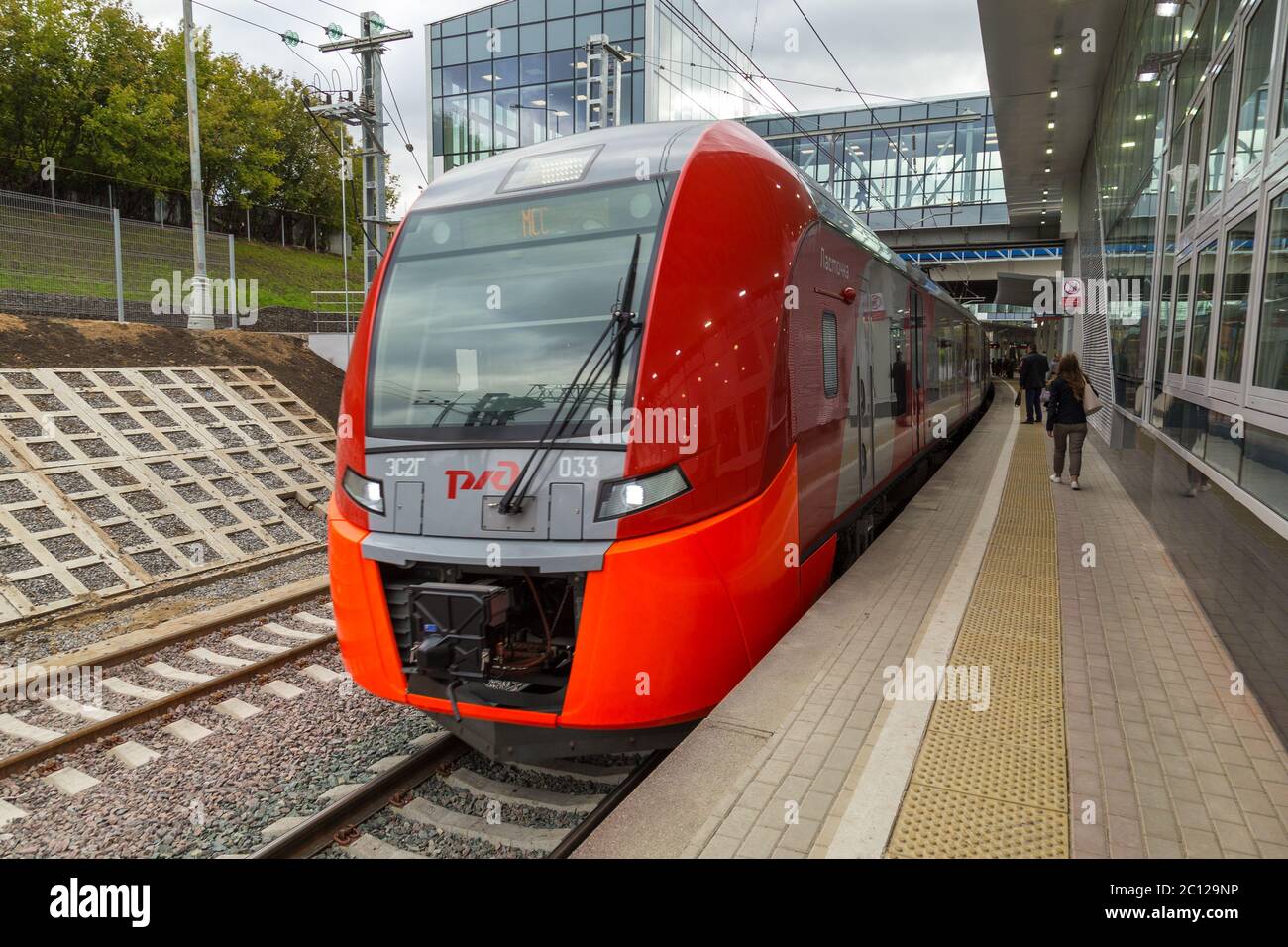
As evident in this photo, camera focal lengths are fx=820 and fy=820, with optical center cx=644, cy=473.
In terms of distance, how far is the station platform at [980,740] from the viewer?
2934mm

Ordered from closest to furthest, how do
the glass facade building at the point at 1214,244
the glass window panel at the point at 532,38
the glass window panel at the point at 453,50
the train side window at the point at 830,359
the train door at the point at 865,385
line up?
the glass facade building at the point at 1214,244
the train side window at the point at 830,359
the train door at the point at 865,385
the glass window panel at the point at 532,38
the glass window panel at the point at 453,50

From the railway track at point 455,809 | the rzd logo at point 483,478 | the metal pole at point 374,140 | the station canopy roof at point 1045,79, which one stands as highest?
the station canopy roof at point 1045,79

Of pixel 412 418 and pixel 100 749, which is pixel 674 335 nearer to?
pixel 412 418

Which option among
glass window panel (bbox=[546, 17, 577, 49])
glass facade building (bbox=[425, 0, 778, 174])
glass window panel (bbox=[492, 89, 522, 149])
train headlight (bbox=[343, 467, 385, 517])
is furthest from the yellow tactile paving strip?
glass window panel (bbox=[492, 89, 522, 149])

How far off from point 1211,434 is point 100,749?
7.80m

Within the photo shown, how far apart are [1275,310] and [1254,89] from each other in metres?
1.88

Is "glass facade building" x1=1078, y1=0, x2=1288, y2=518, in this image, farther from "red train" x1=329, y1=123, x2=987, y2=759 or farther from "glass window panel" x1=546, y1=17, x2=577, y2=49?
Result: "glass window panel" x1=546, y1=17, x2=577, y2=49

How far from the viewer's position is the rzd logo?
3.92m

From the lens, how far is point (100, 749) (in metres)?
5.02

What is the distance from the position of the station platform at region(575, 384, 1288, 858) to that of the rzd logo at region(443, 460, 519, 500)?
1464 mm

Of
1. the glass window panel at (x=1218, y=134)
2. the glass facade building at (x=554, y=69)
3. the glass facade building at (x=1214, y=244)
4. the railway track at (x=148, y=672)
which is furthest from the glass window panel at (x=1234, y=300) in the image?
the glass facade building at (x=554, y=69)

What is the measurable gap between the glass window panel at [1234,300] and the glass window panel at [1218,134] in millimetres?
842

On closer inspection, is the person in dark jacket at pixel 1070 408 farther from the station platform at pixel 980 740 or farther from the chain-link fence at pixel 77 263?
the chain-link fence at pixel 77 263
